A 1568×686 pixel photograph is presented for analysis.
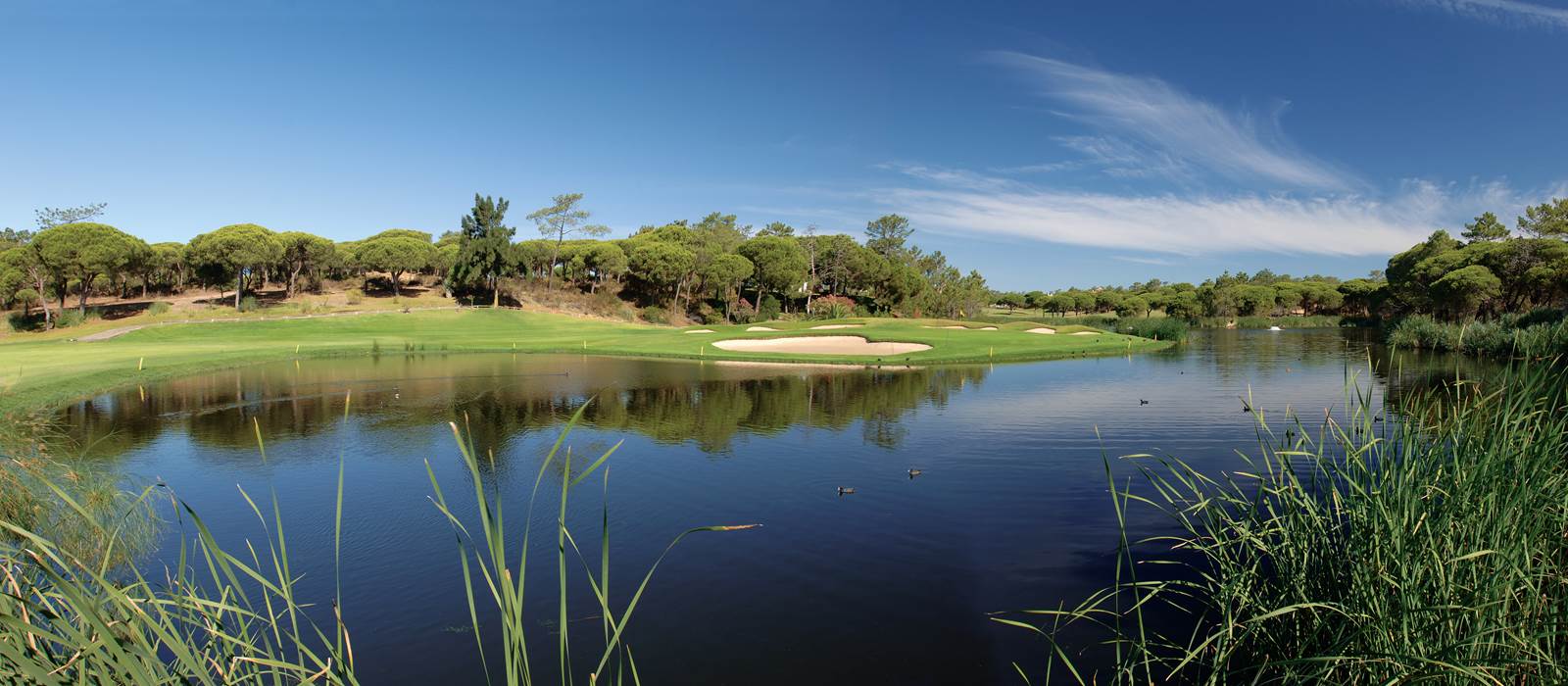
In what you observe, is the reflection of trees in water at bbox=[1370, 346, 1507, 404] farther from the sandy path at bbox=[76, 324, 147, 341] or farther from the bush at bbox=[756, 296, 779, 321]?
the sandy path at bbox=[76, 324, 147, 341]

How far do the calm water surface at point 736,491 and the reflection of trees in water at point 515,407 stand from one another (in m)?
0.14

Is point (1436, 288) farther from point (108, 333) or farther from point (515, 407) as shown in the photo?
point (108, 333)

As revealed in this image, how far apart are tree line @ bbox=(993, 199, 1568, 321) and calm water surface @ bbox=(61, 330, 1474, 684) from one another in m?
34.1

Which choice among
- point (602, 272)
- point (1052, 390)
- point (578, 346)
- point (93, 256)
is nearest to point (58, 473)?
point (1052, 390)

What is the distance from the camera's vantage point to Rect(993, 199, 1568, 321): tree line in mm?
46250

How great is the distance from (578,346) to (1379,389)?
31.5 metres

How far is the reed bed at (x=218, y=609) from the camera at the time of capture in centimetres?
218

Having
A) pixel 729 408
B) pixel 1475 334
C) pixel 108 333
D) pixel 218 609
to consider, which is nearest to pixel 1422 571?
pixel 218 609

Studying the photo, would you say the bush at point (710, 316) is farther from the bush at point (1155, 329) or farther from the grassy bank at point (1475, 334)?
the grassy bank at point (1475, 334)

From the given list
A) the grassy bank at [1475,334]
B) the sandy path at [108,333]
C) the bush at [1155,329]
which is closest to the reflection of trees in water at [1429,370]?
the grassy bank at [1475,334]

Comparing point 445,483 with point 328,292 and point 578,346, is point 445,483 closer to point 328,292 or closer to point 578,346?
point 578,346

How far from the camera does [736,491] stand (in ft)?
36.4

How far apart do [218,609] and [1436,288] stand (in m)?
66.3

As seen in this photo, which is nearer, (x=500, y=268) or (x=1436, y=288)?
(x=1436, y=288)
